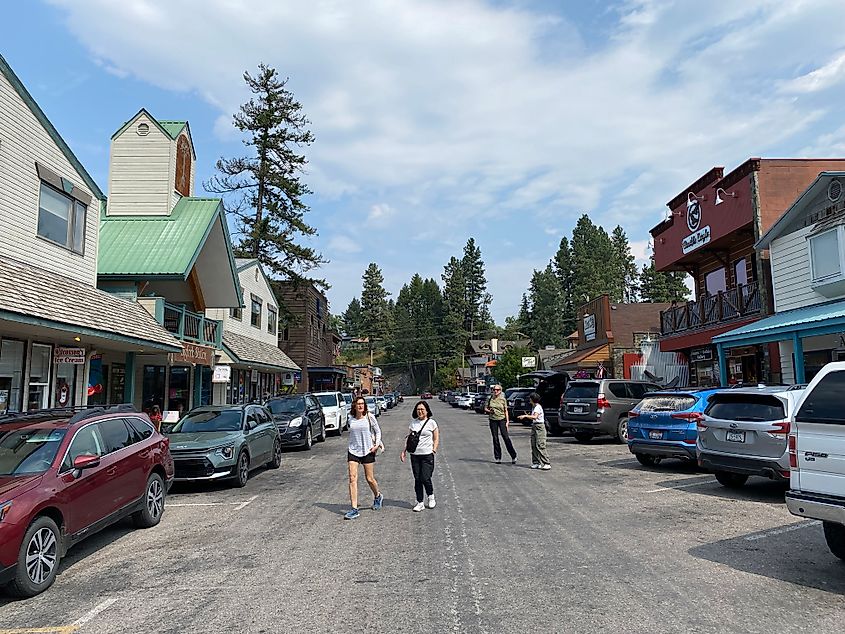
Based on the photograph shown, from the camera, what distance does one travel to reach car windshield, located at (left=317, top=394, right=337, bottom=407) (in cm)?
2661

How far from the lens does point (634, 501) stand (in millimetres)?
9977

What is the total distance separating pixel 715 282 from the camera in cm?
2480

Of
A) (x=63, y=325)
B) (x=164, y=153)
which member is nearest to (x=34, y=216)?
(x=63, y=325)

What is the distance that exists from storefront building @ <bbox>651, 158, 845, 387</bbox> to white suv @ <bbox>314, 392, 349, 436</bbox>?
13569mm

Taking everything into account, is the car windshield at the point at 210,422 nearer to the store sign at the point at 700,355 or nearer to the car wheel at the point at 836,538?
the car wheel at the point at 836,538

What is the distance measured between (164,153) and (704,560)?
22.1 metres

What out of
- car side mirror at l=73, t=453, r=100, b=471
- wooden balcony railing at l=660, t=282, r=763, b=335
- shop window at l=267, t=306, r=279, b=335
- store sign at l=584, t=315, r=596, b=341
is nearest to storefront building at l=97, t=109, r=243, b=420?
shop window at l=267, t=306, r=279, b=335

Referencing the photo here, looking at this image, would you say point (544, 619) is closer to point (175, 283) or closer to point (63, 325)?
point (63, 325)

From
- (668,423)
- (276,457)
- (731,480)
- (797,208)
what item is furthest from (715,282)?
(276,457)

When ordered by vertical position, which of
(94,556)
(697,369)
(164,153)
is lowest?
(94,556)

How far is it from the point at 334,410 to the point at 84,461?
1965 centimetres

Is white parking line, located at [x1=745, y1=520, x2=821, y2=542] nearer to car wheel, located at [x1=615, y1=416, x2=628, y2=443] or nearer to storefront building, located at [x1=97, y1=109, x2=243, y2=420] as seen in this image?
car wheel, located at [x1=615, y1=416, x2=628, y2=443]

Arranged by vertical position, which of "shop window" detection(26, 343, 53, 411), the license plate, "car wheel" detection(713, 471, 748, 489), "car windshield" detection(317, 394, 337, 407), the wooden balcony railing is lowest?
"car wheel" detection(713, 471, 748, 489)

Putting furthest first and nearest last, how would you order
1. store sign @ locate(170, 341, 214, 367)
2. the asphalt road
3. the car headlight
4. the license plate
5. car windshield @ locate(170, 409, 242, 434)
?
store sign @ locate(170, 341, 214, 367) < car windshield @ locate(170, 409, 242, 434) < the car headlight < the license plate < the asphalt road
